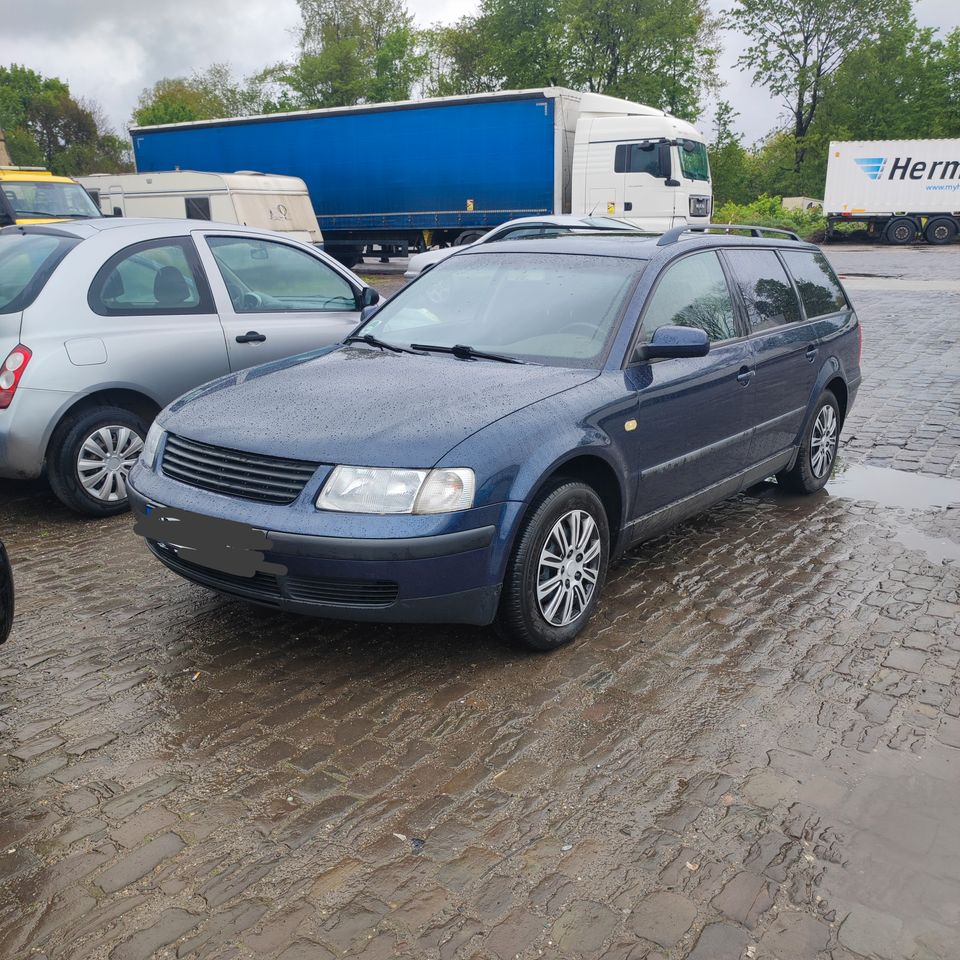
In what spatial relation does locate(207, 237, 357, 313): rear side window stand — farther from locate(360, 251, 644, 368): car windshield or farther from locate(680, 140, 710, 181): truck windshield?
locate(680, 140, 710, 181): truck windshield

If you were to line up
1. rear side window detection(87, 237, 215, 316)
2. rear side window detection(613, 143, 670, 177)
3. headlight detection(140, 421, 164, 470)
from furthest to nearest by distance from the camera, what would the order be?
rear side window detection(613, 143, 670, 177) < rear side window detection(87, 237, 215, 316) < headlight detection(140, 421, 164, 470)

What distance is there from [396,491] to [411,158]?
73.5 feet

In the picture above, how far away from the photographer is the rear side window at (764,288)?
5.42 meters

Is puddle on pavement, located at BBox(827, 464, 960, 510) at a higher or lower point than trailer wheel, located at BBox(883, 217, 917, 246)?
higher

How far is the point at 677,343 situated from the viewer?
170 inches

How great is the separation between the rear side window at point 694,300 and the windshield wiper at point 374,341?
122cm

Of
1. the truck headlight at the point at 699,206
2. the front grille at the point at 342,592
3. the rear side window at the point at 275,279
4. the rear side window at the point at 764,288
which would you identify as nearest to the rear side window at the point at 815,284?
the rear side window at the point at 764,288

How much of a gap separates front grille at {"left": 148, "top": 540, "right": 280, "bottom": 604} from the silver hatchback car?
1707 mm

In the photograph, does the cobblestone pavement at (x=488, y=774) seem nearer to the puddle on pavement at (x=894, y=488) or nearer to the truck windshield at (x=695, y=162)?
the puddle on pavement at (x=894, y=488)

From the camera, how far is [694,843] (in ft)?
9.25

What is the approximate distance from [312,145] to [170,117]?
50.8m

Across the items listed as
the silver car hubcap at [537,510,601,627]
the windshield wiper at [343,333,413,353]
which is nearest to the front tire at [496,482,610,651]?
the silver car hubcap at [537,510,601,627]

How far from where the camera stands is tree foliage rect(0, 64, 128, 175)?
252 feet

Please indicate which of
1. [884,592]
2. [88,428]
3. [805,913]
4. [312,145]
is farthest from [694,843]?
[312,145]
